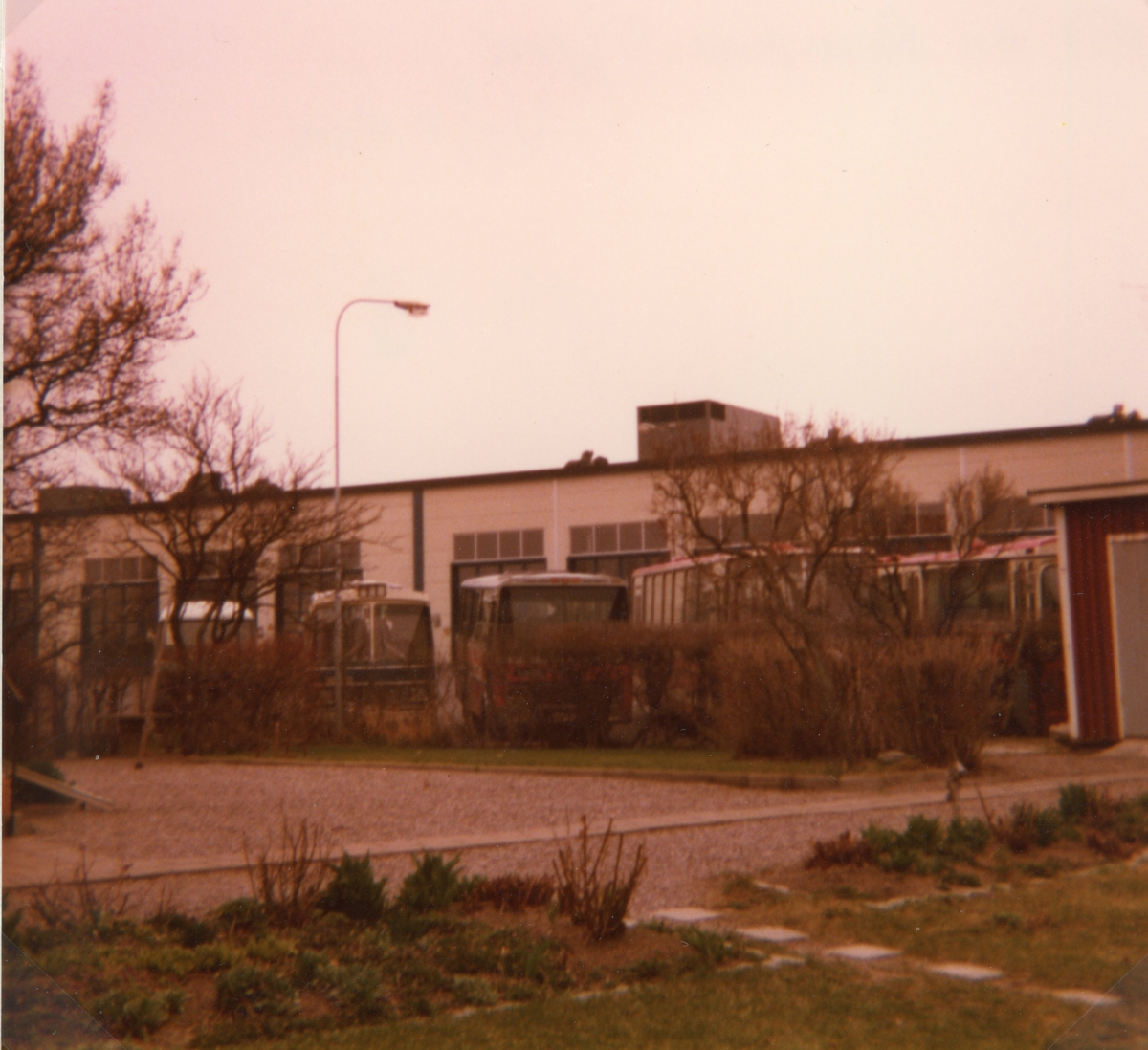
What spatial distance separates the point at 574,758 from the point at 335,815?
0.88 meters

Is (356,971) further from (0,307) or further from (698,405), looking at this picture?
(0,307)

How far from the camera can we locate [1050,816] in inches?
197

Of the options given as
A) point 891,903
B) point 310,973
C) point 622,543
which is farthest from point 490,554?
point 891,903

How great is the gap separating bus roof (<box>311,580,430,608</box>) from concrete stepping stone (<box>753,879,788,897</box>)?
6.12 ft

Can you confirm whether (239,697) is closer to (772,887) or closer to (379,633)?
(379,633)

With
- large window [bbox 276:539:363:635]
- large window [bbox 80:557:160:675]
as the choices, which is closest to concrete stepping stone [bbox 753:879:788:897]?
large window [bbox 276:539:363:635]

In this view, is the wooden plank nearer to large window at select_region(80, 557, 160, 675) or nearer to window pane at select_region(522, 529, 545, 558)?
large window at select_region(80, 557, 160, 675)

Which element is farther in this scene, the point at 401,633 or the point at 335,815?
the point at 335,815

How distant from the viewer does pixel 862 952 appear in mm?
4164

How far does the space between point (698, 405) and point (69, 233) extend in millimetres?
2040

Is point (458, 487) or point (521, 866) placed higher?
point (458, 487)

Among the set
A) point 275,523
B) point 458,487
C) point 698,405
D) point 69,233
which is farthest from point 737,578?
point 69,233

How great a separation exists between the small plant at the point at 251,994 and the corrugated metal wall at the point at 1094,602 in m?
2.51

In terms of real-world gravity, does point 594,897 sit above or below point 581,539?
below
